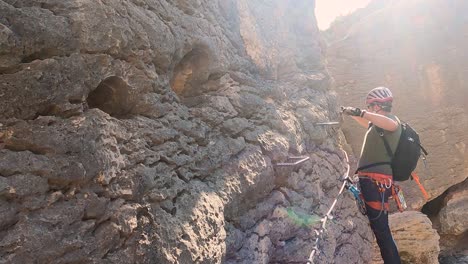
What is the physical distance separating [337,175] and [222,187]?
3.58 meters

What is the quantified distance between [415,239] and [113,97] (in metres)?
7.82

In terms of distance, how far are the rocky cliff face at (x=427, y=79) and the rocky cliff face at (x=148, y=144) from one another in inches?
246

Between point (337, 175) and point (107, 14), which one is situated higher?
point (107, 14)

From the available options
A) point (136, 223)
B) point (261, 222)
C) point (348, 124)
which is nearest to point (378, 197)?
point (261, 222)

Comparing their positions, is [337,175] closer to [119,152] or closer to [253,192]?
[253,192]

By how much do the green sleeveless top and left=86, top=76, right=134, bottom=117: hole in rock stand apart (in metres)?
3.85

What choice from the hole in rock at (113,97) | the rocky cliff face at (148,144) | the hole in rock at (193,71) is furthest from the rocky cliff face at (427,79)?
the hole in rock at (113,97)

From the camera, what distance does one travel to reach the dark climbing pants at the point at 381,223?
549 centimetres

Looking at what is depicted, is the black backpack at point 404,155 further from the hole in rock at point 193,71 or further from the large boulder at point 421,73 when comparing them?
the large boulder at point 421,73

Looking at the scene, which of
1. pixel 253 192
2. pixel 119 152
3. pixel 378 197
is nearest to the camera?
pixel 119 152

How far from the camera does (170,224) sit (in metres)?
3.24

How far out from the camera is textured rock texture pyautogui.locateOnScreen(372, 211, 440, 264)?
26.8ft

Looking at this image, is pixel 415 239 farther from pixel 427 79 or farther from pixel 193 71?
pixel 193 71

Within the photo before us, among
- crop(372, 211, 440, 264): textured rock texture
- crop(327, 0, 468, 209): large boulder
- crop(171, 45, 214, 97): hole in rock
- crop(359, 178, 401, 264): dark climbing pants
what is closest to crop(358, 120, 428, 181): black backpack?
crop(359, 178, 401, 264): dark climbing pants
